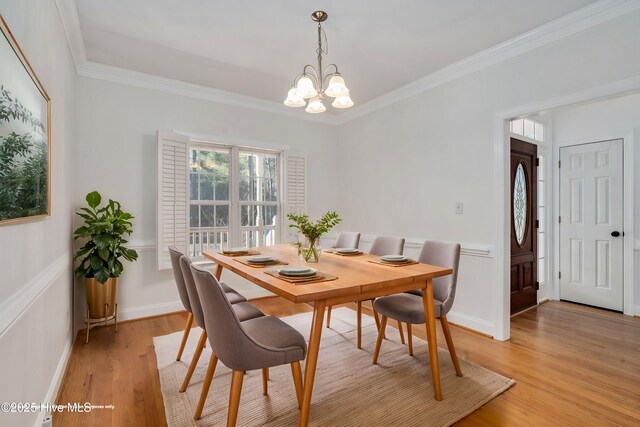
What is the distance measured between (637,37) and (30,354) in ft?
13.6

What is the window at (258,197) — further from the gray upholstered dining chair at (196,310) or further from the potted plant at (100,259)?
the gray upholstered dining chair at (196,310)

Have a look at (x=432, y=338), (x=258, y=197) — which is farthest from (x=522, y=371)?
(x=258, y=197)

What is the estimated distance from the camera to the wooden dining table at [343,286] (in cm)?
161

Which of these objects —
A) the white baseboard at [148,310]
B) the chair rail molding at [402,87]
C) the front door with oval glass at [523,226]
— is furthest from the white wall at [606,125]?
the white baseboard at [148,310]

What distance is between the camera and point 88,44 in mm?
2908

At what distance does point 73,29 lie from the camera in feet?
8.41

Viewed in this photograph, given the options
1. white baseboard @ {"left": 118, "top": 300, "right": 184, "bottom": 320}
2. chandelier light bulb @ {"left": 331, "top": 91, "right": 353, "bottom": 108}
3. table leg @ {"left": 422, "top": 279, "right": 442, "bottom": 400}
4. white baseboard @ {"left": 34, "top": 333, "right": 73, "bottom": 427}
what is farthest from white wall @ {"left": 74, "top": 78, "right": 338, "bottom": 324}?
table leg @ {"left": 422, "top": 279, "right": 442, "bottom": 400}

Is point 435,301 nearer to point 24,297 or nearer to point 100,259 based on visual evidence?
point 24,297

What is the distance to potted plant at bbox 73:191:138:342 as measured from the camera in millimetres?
2908

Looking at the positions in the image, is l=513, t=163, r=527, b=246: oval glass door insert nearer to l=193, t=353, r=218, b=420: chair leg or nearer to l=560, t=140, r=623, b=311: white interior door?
l=560, t=140, r=623, b=311: white interior door

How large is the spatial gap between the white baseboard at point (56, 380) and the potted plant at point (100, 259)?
348mm

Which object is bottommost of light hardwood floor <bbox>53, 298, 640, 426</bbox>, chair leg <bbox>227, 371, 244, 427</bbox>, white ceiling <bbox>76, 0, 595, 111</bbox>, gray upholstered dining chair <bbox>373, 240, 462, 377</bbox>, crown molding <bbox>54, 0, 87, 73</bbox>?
light hardwood floor <bbox>53, 298, 640, 426</bbox>

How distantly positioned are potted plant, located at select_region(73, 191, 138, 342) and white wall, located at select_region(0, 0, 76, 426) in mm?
155

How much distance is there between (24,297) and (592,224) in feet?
Result: 17.6
